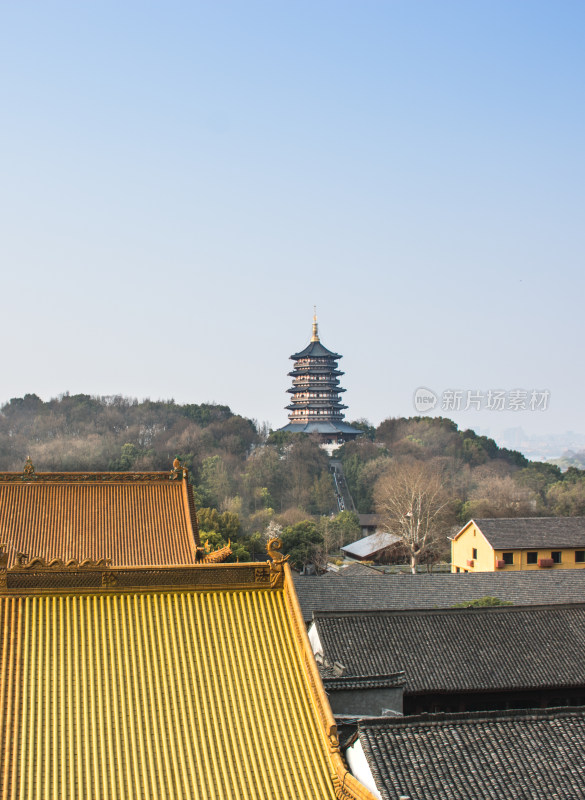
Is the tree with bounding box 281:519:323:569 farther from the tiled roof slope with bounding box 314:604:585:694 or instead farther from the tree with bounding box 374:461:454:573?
the tiled roof slope with bounding box 314:604:585:694

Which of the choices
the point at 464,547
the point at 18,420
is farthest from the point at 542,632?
the point at 18,420

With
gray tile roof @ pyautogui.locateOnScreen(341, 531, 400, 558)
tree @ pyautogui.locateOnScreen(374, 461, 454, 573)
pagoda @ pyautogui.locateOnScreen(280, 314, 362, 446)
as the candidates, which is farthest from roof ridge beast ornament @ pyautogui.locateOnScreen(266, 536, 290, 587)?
pagoda @ pyautogui.locateOnScreen(280, 314, 362, 446)

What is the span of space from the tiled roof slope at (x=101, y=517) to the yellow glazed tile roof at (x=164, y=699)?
9.27m

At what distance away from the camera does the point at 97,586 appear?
9.88m

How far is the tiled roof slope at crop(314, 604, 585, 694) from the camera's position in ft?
57.0

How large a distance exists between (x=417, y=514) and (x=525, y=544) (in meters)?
11.1

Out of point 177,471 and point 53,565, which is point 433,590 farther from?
point 53,565

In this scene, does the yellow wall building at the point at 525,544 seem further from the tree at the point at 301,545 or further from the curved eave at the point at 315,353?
the curved eave at the point at 315,353

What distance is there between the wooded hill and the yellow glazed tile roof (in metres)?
34.2

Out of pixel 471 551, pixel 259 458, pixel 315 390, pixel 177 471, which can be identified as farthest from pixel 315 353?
pixel 177 471

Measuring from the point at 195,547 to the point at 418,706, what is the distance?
5.62m

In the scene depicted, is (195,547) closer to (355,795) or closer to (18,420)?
(355,795)

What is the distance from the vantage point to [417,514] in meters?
45.4

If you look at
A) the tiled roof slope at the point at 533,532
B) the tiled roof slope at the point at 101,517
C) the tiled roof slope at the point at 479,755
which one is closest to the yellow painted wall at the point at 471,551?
the tiled roof slope at the point at 533,532
